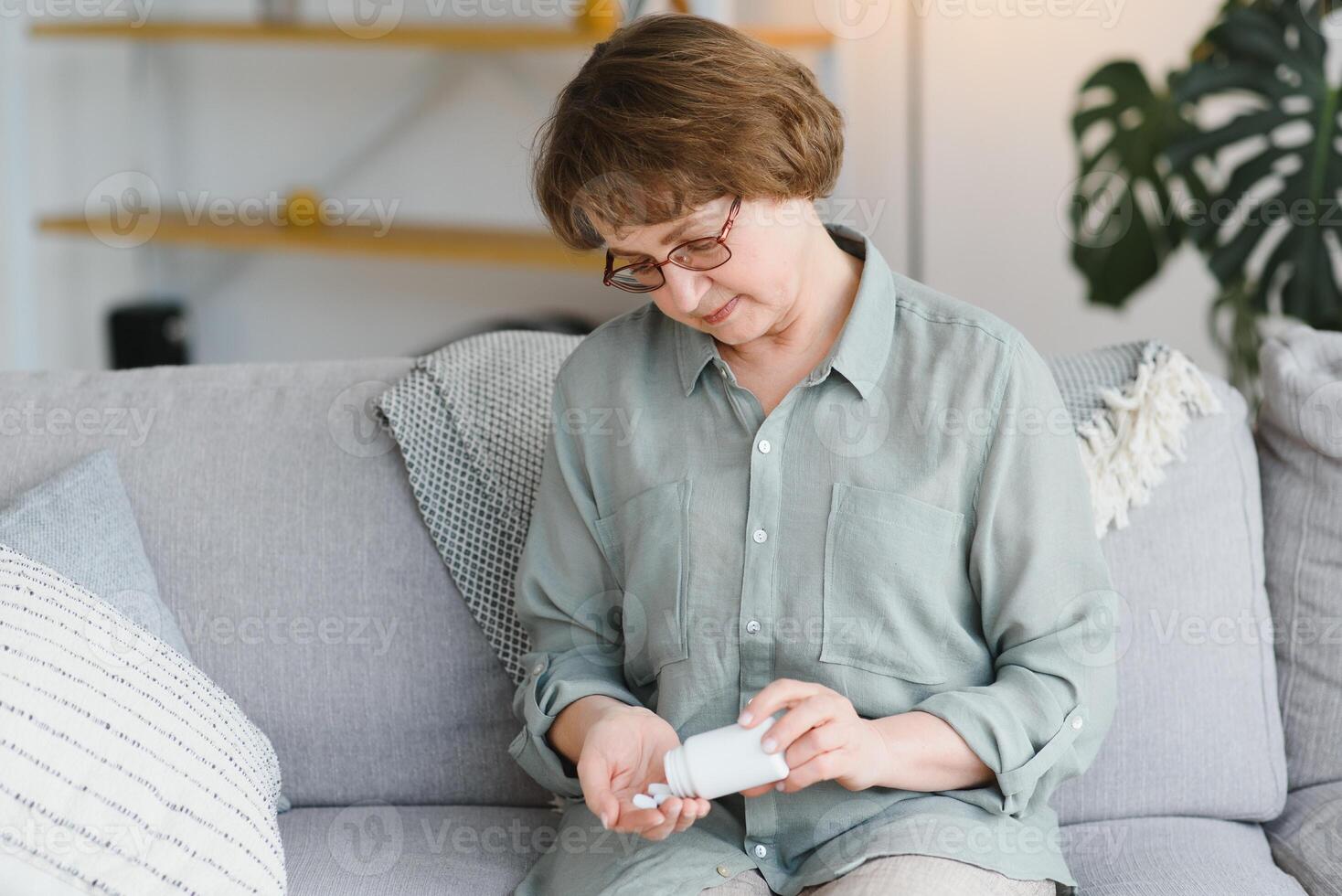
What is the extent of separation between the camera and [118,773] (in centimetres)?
104

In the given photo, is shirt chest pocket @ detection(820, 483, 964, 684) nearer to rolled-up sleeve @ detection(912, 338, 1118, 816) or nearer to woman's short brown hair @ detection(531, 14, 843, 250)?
rolled-up sleeve @ detection(912, 338, 1118, 816)

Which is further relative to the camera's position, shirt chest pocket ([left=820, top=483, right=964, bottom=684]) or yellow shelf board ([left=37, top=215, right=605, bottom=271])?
yellow shelf board ([left=37, top=215, right=605, bottom=271])

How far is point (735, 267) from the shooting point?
43.0 inches

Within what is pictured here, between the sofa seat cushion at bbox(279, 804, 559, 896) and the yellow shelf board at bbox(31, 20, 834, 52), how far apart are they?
72.1 inches

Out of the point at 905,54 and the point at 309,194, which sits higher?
the point at 905,54

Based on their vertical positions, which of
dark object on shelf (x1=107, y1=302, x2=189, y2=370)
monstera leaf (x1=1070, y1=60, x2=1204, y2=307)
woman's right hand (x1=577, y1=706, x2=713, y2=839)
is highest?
monstera leaf (x1=1070, y1=60, x2=1204, y2=307)

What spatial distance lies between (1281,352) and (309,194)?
2.51 meters

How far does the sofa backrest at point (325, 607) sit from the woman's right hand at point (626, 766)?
0.32 meters

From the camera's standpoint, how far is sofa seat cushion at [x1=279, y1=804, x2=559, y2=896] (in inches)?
48.6

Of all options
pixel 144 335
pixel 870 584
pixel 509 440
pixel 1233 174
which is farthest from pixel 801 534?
pixel 144 335

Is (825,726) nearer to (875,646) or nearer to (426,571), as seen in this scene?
(875,646)

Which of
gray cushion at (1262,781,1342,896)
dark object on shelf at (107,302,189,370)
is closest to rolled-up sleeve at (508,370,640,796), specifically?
gray cushion at (1262,781,1342,896)

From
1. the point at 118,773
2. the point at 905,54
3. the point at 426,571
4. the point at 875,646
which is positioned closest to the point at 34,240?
the point at 905,54

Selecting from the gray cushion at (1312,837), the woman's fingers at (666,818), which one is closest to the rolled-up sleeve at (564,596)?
the woman's fingers at (666,818)
